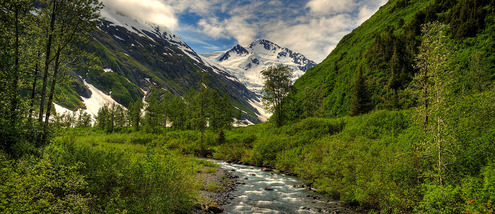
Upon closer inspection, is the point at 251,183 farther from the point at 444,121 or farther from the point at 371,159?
the point at 444,121

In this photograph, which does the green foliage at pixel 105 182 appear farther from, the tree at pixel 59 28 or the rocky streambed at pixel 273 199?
the tree at pixel 59 28

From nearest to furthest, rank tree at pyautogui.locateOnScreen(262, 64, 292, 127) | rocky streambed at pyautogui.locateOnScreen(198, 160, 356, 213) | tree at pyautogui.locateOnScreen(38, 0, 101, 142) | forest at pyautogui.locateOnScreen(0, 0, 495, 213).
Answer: forest at pyautogui.locateOnScreen(0, 0, 495, 213) → tree at pyautogui.locateOnScreen(38, 0, 101, 142) → rocky streambed at pyautogui.locateOnScreen(198, 160, 356, 213) → tree at pyautogui.locateOnScreen(262, 64, 292, 127)

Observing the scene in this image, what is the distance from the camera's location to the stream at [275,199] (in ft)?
51.6

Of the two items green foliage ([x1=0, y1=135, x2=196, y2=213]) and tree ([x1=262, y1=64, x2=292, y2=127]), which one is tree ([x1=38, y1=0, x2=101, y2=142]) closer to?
green foliage ([x1=0, y1=135, x2=196, y2=213])

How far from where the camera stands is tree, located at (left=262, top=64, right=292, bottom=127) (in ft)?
151

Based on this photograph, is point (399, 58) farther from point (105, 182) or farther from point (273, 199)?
point (105, 182)

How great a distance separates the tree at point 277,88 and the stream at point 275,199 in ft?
77.0

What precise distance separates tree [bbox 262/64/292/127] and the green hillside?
257 centimetres

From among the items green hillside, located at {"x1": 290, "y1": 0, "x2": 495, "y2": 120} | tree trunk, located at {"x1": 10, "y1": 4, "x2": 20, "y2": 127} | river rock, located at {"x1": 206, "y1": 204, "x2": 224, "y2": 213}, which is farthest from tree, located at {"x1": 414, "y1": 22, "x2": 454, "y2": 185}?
tree trunk, located at {"x1": 10, "y1": 4, "x2": 20, "y2": 127}

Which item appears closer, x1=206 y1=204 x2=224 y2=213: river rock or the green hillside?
x1=206 y1=204 x2=224 y2=213: river rock

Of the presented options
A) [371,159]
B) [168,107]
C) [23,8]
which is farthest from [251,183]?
[168,107]

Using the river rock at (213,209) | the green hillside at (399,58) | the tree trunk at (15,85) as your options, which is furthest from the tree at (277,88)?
the tree trunk at (15,85)

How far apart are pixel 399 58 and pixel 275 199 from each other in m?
46.0

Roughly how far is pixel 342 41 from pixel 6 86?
110 metres
